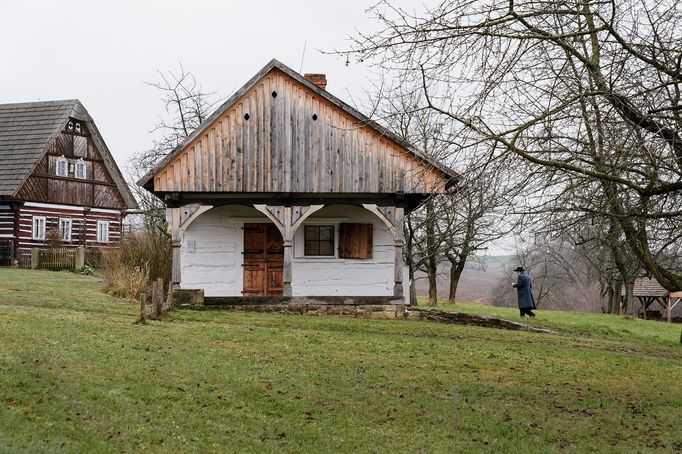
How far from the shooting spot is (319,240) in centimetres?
2352

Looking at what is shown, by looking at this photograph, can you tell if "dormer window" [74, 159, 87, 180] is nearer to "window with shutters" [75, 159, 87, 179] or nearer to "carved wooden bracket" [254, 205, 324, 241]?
"window with shutters" [75, 159, 87, 179]

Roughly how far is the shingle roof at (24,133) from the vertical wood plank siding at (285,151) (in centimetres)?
1924

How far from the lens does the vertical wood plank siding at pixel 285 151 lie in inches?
848

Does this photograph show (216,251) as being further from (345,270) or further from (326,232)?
(345,270)

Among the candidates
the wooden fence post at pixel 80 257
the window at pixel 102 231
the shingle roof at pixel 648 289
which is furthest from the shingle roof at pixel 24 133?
the shingle roof at pixel 648 289

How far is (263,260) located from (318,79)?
207 inches

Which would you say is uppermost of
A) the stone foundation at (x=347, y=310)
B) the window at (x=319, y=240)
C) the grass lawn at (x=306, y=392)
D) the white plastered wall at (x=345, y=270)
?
the window at (x=319, y=240)

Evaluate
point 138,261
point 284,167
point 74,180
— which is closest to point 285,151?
point 284,167

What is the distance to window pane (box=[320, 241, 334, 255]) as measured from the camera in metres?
23.4

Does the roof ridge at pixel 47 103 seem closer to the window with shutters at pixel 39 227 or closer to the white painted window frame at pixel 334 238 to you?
the window with shutters at pixel 39 227

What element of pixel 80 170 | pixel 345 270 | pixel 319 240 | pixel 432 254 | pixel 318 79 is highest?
pixel 318 79

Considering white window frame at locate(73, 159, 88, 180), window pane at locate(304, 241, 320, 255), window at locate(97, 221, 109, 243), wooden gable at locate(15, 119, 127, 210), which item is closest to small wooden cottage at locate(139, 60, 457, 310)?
window pane at locate(304, 241, 320, 255)

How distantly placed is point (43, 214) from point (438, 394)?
33394 millimetres

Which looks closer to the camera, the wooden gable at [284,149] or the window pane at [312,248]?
the wooden gable at [284,149]
